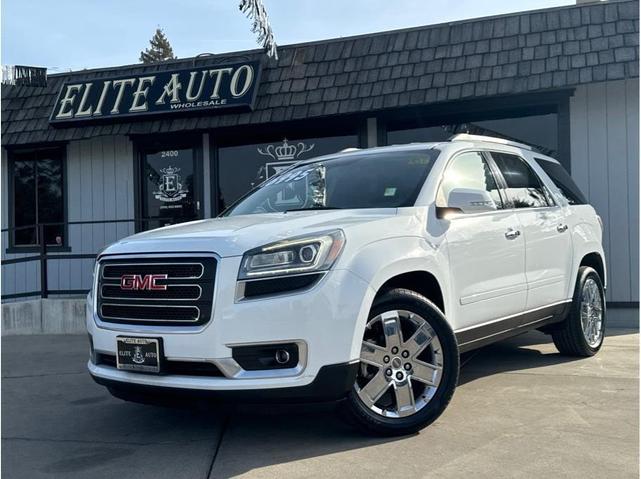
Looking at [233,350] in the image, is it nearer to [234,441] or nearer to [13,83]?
[234,441]

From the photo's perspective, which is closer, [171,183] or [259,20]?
[259,20]

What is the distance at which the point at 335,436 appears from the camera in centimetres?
385

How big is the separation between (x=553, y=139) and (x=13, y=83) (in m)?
8.28

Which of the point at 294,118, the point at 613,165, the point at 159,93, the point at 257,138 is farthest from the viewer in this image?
the point at 257,138

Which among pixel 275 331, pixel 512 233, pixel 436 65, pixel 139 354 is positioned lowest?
pixel 139 354

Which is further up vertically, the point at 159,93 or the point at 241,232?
the point at 159,93

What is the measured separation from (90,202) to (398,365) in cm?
838

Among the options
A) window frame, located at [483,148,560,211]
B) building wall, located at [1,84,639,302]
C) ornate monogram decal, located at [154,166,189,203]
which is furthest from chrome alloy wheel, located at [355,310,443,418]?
ornate monogram decal, located at [154,166,189,203]

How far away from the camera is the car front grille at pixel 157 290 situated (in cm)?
354

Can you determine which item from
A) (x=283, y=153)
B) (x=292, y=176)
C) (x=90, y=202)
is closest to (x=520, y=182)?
(x=292, y=176)

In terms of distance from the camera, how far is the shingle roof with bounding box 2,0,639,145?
7.84 meters

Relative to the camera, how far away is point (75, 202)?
11.0 metres

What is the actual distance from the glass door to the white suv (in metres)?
5.62

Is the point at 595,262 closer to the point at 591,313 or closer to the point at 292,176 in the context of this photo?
the point at 591,313
